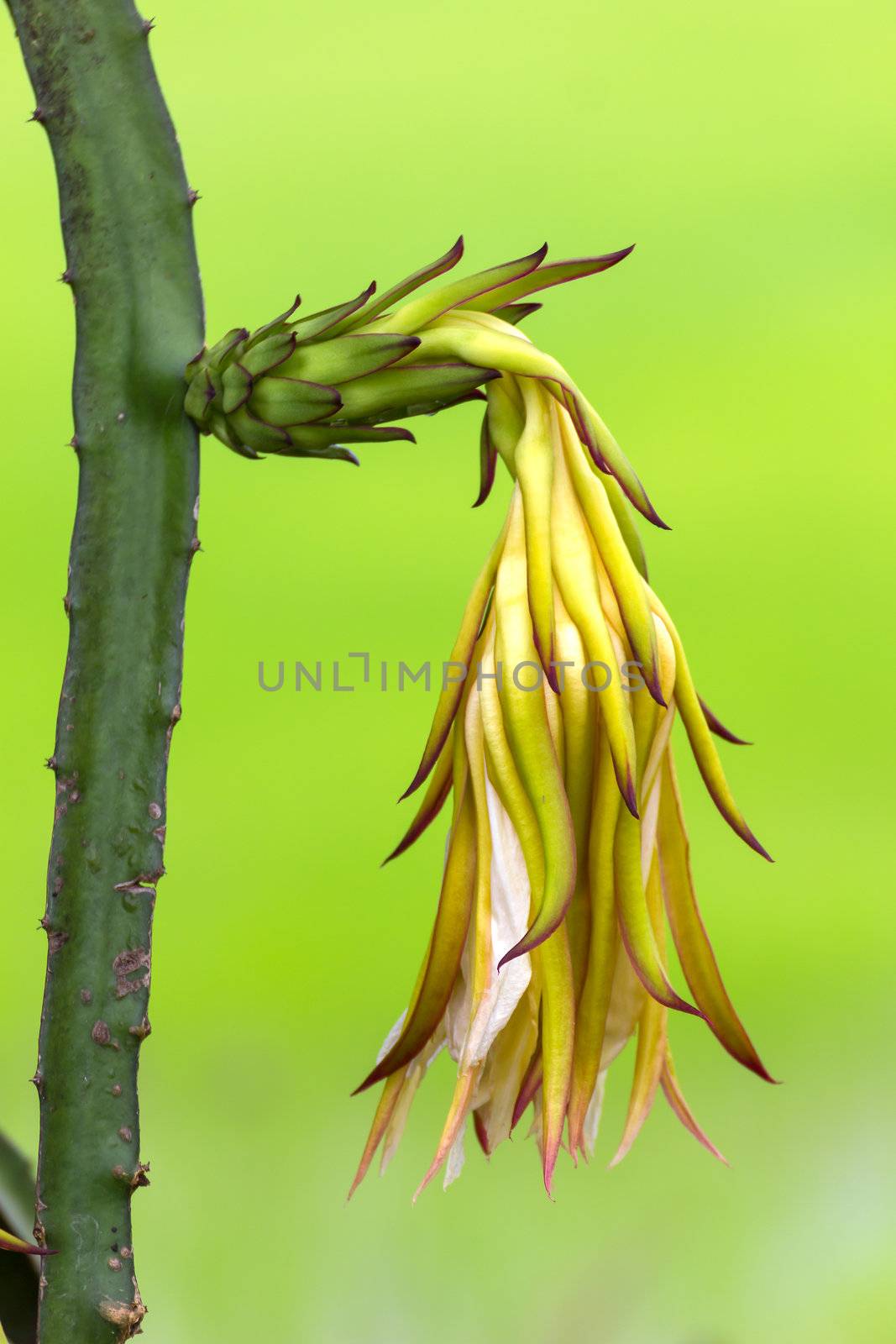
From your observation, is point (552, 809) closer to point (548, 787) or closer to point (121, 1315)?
point (548, 787)

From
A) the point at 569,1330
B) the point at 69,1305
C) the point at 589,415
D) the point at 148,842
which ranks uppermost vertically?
the point at 589,415

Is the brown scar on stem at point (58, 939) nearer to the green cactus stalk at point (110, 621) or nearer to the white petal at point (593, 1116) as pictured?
the green cactus stalk at point (110, 621)

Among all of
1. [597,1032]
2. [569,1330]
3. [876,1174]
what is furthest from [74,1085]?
[876,1174]

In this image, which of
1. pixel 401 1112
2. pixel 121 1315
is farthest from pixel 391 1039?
Answer: pixel 121 1315

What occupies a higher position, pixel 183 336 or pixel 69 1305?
pixel 183 336

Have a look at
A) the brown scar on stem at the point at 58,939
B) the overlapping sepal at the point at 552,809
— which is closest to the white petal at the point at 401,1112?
the overlapping sepal at the point at 552,809

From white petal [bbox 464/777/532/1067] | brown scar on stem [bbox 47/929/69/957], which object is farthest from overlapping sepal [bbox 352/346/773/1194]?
brown scar on stem [bbox 47/929/69/957]

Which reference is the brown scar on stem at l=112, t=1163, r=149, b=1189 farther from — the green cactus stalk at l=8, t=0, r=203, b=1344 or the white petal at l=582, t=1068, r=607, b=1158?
the white petal at l=582, t=1068, r=607, b=1158

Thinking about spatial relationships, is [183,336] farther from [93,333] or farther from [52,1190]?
[52,1190]
